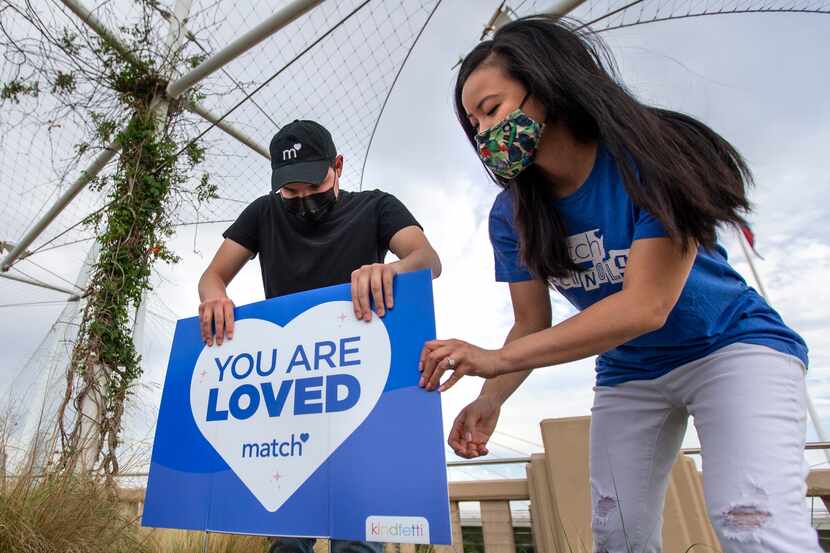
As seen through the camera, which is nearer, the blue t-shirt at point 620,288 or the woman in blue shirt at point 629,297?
the woman in blue shirt at point 629,297

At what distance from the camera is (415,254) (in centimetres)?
130

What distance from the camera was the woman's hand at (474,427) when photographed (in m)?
1.03

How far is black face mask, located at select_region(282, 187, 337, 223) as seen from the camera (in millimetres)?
1473

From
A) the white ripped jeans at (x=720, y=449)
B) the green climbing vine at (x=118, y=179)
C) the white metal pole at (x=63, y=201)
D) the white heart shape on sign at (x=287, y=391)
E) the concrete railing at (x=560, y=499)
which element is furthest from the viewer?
the white metal pole at (x=63, y=201)

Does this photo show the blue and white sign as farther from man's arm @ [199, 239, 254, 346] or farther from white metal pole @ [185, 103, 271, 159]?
white metal pole @ [185, 103, 271, 159]

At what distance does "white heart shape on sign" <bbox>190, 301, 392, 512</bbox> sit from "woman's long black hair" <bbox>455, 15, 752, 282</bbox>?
47cm

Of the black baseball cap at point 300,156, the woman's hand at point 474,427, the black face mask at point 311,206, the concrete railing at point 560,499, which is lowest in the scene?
→ the concrete railing at point 560,499

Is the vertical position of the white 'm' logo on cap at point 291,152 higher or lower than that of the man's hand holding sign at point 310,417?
higher

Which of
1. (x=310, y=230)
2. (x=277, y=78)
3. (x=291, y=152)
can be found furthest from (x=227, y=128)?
(x=310, y=230)

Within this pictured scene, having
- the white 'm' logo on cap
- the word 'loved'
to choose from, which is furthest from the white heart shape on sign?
the white 'm' logo on cap

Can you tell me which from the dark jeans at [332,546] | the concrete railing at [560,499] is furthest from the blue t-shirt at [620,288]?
the concrete railing at [560,499]

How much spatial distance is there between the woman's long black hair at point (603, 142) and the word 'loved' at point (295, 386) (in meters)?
0.51

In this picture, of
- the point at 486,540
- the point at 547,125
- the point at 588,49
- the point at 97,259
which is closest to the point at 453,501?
the point at 486,540

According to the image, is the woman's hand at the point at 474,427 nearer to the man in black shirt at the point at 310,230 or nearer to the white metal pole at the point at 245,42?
the man in black shirt at the point at 310,230
